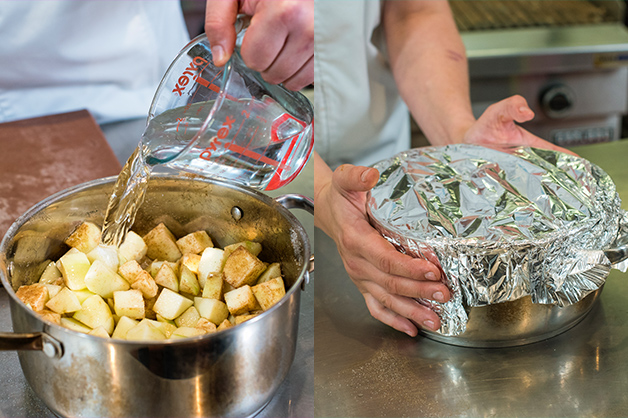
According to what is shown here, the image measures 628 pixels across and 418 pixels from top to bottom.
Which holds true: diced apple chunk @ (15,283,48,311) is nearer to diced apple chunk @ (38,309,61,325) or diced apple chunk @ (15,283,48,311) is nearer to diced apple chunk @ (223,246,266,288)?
diced apple chunk @ (38,309,61,325)

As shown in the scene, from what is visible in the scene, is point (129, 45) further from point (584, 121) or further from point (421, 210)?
point (584, 121)

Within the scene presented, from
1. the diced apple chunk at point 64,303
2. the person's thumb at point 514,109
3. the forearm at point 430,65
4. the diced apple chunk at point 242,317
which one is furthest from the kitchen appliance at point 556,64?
the diced apple chunk at point 64,303

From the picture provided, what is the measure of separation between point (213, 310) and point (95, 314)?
0.44ft

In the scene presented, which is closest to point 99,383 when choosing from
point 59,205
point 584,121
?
point 59,205

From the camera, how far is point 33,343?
1.74ft

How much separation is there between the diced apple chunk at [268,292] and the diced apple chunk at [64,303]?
205 mm

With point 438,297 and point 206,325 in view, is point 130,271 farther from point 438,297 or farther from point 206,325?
point 438,297

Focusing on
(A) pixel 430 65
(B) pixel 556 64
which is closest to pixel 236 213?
(A) pixel 430 65

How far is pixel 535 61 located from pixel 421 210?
1410 millimetres

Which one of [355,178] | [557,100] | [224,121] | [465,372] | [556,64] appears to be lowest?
[557,100]

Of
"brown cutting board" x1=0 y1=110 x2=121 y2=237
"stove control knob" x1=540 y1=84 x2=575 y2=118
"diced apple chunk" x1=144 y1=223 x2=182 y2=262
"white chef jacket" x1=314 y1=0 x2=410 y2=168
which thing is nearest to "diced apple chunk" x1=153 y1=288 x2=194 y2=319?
"diced apple chunk" x1=144 y1=223 x2=182 y2=262

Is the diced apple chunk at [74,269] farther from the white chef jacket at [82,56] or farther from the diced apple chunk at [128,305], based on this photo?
the white chef jacket at [82,56]

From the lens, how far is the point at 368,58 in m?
1.32

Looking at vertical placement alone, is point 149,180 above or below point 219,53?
below
